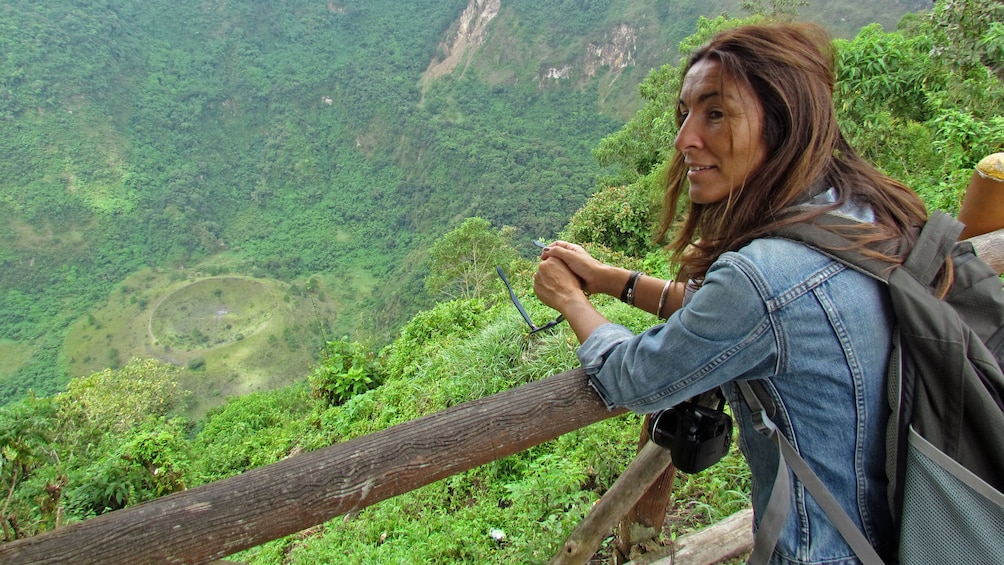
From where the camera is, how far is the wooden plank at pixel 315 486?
3.15 ft

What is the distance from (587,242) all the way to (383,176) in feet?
177

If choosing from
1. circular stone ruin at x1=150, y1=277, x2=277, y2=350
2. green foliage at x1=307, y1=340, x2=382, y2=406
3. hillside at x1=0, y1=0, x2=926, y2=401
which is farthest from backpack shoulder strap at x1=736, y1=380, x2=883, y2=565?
circular stone ruin at x1=150, y1=277, x2=277, y2=350

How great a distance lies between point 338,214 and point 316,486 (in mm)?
58684

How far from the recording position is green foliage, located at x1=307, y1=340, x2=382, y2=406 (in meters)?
7.06

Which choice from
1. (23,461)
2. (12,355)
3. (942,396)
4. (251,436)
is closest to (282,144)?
(12,355)

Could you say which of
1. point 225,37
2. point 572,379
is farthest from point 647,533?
point 225,37

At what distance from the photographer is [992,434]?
31.0 inches

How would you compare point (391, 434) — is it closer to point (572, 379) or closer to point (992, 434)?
point (572, 379)

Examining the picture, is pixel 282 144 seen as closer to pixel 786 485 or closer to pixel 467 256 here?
pixel 467 256

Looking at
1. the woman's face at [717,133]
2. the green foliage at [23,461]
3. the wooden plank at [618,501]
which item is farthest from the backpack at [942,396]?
the green foliage at [23,461]

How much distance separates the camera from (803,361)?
0.85 meters

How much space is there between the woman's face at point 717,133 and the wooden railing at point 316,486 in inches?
19.5

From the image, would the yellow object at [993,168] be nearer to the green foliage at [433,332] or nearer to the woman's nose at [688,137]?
the woman's nose at [688,137]

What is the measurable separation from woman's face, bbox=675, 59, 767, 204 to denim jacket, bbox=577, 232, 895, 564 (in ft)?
0.71
